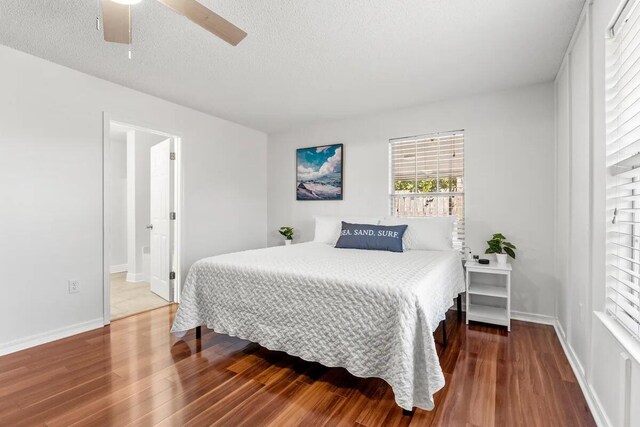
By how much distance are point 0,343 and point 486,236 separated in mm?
4384

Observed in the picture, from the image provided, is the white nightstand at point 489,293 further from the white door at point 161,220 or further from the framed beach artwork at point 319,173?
the white door at point 161,220

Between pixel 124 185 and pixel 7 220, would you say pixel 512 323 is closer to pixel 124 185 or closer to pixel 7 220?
pixel 7 220

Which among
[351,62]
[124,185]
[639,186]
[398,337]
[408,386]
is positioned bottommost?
[408,386]

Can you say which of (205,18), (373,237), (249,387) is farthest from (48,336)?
(373,237)

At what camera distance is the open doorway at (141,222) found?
347 cm

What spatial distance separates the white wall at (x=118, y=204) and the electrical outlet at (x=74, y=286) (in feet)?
9.79

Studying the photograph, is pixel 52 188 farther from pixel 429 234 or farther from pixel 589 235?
pixel 589 235

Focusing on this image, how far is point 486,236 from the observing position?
11.1ft

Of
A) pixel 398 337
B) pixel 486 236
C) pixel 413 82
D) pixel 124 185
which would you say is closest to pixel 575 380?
pixel 398 337

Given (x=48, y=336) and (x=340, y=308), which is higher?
(x=340, y=308)

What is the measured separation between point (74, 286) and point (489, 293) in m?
3.79

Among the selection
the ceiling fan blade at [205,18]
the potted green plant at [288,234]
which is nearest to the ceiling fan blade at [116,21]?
the ceiling fan blade at [205,18]

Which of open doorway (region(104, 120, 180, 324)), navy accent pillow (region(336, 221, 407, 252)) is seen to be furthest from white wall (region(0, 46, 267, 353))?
navy accent pillow (region(336, 221, 407, 252))

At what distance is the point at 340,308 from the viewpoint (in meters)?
1.92
